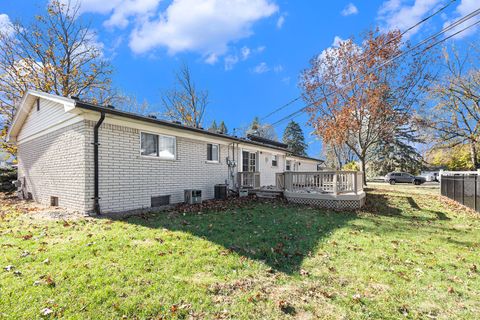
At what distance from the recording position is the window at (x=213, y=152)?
37.2ft

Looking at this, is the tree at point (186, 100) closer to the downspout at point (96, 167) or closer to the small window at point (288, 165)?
the small window at point (288, 165)

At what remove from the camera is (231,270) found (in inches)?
141

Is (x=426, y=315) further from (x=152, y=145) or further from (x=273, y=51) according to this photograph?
(x=273, y=51)

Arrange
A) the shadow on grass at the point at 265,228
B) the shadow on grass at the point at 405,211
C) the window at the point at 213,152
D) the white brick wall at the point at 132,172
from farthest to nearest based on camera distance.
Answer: the window at the point at 213,152
the shadow on grass at the point at 405,211
the white brick wall at the point at 132,172
the shadow on grass at the point at 265,228

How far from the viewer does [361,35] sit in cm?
1806

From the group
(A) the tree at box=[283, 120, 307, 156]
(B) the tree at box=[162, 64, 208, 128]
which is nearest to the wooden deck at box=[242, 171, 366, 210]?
(B) the tree at box=[162, 64, 208, 128]

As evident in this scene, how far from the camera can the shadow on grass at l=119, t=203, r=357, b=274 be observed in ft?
14.3

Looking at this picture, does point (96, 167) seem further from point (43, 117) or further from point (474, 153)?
point (474, 153)

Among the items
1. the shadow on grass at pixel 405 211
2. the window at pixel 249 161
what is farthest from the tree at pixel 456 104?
the window at pixel 249 161

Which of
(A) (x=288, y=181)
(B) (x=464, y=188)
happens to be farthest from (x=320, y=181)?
(B) (x=464, y=188)

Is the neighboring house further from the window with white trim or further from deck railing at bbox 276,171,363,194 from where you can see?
the window with white trim

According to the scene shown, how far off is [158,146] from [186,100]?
71.9 ft

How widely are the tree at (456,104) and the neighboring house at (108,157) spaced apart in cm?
1960

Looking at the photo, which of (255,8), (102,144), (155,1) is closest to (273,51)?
(255,8)
